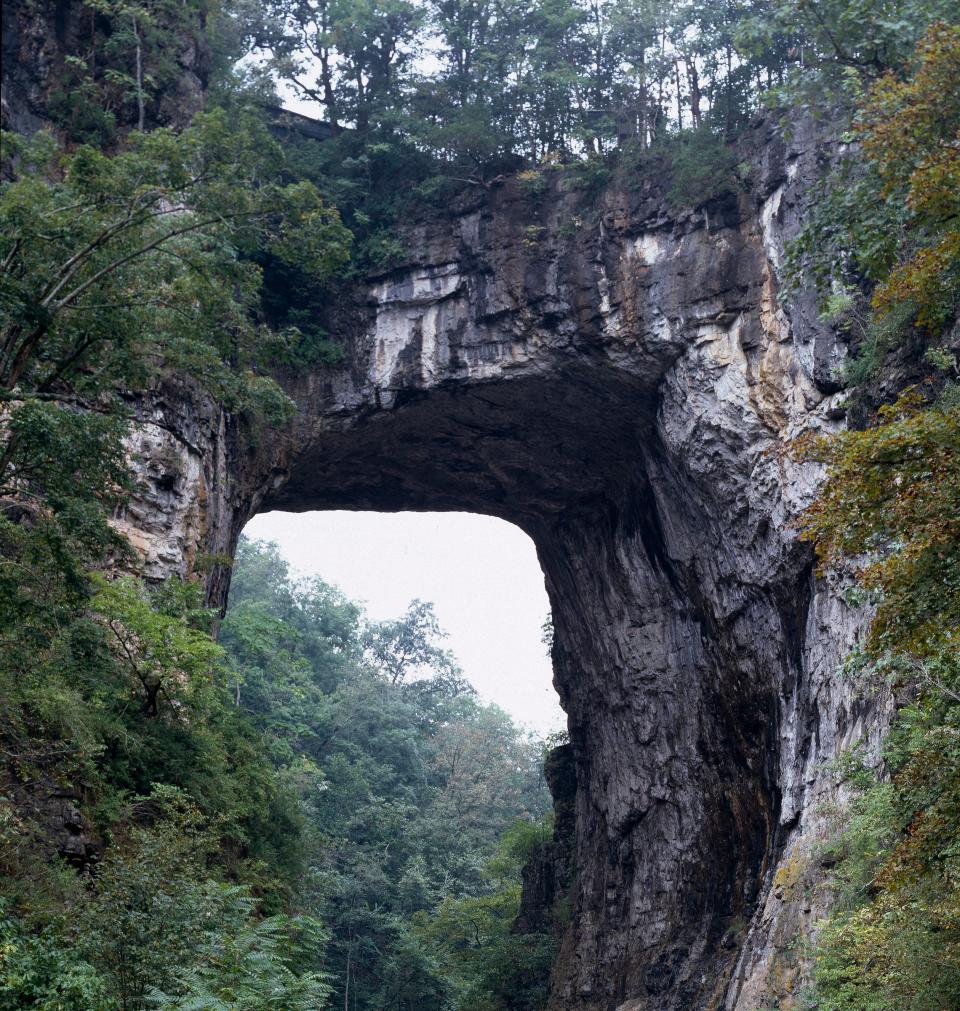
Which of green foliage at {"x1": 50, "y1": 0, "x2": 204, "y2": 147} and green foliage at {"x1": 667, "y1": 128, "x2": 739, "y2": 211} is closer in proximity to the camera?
green foliage at {"x1": 50, "y1": 0, "x2": 204, "y2": 147}

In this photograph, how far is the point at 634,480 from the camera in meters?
17.1

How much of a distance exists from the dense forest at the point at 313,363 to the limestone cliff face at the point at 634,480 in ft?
2.18

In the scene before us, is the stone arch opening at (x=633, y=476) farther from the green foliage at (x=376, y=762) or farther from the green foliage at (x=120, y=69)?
the green foliage at (x=376, y=762)

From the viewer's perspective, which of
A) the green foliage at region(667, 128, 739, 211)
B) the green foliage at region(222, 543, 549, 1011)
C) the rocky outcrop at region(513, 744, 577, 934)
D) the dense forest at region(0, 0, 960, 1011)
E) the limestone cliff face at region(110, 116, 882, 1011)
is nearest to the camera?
the dense forest at region(0, 0, 960, 1011)

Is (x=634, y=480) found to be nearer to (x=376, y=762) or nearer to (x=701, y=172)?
(x=701, y=172)

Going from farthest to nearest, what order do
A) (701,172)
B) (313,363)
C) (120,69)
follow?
(313,363) → (120,69) → (701,172)

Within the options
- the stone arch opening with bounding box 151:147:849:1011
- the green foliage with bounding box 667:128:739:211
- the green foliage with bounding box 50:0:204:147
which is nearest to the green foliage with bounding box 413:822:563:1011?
the stone arch opening with bounding box 151:147:849:1011

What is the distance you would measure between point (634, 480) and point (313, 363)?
17.5 feet

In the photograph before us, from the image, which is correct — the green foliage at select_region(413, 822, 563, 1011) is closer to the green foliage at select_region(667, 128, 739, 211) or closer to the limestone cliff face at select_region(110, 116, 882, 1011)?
the limestone cliff face at select_region(110, 116, 882, 1011)

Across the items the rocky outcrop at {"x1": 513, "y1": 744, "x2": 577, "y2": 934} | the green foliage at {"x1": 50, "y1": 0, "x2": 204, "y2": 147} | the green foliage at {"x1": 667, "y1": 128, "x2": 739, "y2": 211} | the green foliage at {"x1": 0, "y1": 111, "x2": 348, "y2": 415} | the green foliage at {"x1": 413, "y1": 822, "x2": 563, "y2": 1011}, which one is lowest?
the green foliage at {"x1": 413, "y1": 822, "x2": 563, "y2": 1011}

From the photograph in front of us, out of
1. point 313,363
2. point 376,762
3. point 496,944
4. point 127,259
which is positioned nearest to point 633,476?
point 313,363

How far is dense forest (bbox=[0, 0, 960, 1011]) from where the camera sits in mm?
6184

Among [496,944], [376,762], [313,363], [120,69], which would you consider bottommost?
[496,944]

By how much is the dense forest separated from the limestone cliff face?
0.67 meters
